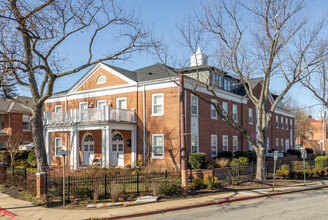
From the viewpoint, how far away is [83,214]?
37.0 ft

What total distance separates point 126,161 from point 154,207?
13.0m

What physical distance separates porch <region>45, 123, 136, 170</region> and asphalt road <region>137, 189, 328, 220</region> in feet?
35.5

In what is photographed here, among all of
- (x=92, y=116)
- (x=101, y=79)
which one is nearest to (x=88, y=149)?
(x=92, y=116)

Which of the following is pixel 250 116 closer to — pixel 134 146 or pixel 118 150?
pixel 134 146

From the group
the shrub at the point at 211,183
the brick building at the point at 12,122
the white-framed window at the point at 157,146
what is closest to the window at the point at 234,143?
the white-framed window at the point at 157,146

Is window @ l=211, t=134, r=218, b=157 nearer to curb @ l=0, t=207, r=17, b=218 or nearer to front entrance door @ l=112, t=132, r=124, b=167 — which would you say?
front entrance door @ l=112, t=132, r=124, b=167

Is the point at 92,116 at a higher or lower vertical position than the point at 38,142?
higher

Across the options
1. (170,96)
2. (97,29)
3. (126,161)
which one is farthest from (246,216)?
(126,161)

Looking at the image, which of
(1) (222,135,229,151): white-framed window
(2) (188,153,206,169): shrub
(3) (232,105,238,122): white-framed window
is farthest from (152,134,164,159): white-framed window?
(3) (232,105,238,122): white-framed window

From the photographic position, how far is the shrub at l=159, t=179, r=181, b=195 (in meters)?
14.6

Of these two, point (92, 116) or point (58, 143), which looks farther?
point (58, 143)

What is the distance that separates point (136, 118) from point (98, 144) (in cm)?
454

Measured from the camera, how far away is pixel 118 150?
84.7 ft

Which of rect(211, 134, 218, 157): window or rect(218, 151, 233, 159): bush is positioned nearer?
rect(218, 151, 233, 159): bush
